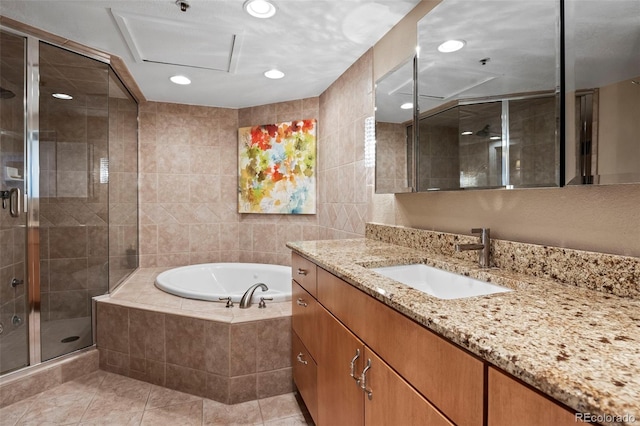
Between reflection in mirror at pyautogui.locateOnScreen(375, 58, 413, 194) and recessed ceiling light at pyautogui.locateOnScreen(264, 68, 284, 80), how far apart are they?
95cm

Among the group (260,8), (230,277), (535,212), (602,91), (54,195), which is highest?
(260,8)

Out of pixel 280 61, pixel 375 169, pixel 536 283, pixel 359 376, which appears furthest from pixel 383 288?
pixel 280 61

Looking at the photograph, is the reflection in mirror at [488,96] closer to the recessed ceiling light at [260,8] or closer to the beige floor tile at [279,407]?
the recessed ceiling light at [260,8]

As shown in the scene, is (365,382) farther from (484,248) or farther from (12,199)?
(12,199)

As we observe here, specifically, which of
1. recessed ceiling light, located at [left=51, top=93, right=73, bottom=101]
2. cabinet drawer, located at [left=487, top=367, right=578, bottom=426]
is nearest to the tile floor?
cabinet drawer, located at [left=487, top=367, right=578, bottom=426]

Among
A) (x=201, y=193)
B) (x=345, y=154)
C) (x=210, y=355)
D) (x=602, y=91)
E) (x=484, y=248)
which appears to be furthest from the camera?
(x=201, y=193)

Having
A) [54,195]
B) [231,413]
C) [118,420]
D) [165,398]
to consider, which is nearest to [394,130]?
[231,413]

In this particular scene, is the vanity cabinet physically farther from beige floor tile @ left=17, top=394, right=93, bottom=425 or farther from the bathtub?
the bathtub

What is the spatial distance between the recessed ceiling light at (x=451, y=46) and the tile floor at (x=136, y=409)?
77.9 inches

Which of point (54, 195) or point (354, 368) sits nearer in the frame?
point (354, 368)

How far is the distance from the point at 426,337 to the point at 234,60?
2.31 meters

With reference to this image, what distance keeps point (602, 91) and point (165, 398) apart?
8.15 ft

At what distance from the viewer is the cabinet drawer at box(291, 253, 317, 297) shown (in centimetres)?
162

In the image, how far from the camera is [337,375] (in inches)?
52.2
